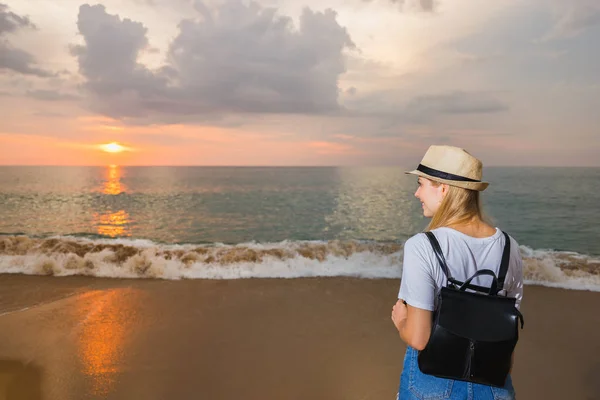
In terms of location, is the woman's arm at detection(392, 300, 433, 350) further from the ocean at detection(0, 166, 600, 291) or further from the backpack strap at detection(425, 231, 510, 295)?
the ocean at detection(0, 166, 600, 291)

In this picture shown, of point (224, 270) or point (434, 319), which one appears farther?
point (224, 270)

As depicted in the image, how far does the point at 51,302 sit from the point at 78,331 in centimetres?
148

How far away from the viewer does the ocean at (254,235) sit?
7.89 meters

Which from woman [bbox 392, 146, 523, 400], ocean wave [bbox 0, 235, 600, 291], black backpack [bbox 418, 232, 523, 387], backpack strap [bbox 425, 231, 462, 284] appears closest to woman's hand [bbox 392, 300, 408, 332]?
woman [bbox 392, 146, 523, 400]

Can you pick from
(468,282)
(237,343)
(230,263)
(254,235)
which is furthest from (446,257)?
(254,235)

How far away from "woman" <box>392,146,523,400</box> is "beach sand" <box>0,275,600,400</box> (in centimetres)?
241

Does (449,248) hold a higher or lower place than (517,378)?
higher

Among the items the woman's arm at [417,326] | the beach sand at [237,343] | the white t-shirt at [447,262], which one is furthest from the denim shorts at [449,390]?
the beach sand at [237,343]

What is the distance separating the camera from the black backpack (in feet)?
4.96

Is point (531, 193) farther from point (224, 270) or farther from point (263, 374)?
point (263, 374)

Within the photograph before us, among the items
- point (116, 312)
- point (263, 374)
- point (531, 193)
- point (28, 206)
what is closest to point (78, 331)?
point (116, 312)

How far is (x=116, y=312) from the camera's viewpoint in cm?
566

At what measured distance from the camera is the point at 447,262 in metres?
1.56

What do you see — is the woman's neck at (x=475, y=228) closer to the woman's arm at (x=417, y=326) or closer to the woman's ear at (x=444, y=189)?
the woman's ear at (x=444, y=189)
